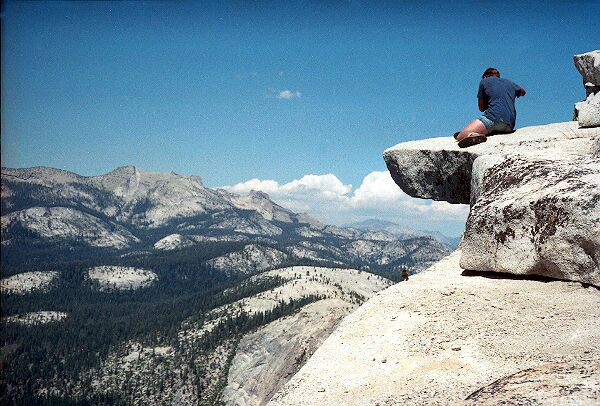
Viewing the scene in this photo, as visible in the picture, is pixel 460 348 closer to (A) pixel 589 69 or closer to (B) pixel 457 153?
(B) pixel 457 153

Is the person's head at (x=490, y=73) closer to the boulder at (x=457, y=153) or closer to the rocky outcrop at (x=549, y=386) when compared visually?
the boulder at (x=457, y=153)

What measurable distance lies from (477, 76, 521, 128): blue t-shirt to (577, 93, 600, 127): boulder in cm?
225

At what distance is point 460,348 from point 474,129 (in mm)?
10822

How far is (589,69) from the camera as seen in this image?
52.2 feet

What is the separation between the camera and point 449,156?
1630 cm

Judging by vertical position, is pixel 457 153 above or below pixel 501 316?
above

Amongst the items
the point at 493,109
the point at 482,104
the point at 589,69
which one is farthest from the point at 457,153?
the point at 589,69

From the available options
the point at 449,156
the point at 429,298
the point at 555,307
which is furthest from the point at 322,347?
the point at 449,156

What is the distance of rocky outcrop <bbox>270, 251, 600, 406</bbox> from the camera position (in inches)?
246

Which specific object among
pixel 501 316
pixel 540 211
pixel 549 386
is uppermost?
pixel 540 211

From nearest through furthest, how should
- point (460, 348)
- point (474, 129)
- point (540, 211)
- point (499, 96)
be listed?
point (460, 348) → point (540, 211) → point (499, 96) → point (474, 129)

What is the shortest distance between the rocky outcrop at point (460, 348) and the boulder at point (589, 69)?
A: 36.4ft

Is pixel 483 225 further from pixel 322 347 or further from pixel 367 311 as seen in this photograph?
pixel 322 347

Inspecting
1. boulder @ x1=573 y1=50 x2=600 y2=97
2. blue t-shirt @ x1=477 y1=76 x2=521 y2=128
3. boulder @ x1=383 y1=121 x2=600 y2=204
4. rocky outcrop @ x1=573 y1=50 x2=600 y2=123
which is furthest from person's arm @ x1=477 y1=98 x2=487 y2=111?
boulder @ x1=573 y1=50 x2=600 y2=97
